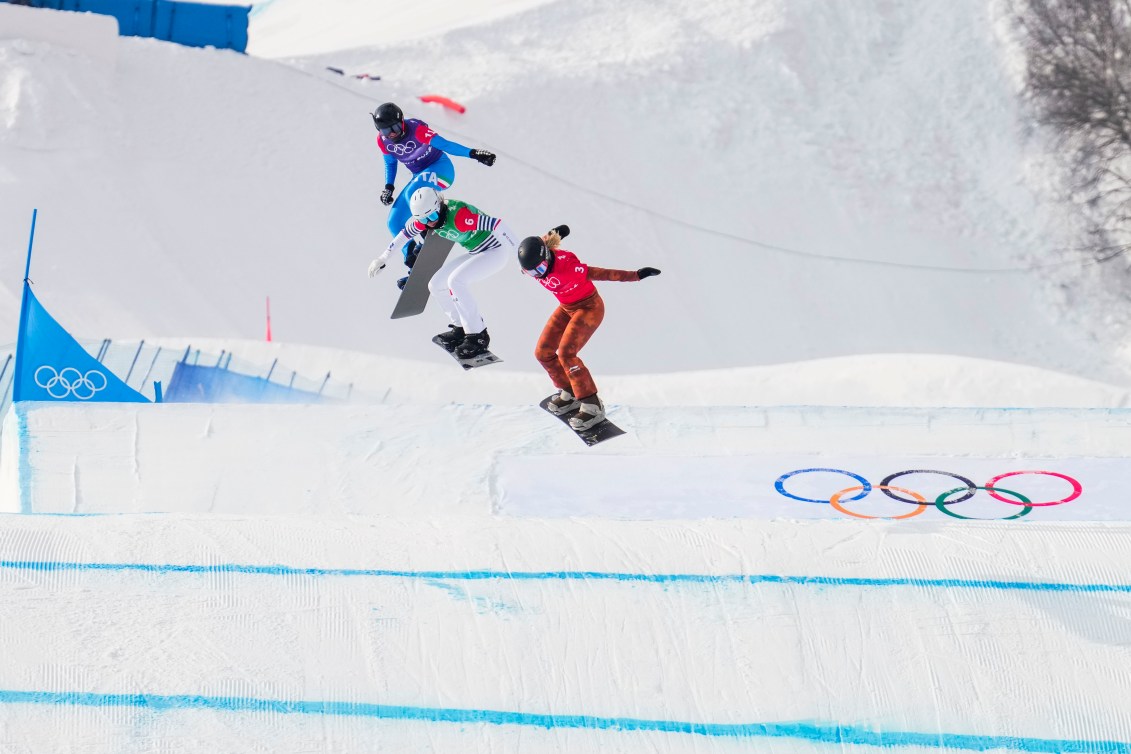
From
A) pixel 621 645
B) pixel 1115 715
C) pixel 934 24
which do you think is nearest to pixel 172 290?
pixel 621 645

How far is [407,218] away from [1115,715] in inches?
206

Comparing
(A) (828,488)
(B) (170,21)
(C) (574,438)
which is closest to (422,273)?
(C) (574,438)

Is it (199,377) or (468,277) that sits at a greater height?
(468,277)

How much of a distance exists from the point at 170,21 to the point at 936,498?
1573 cm

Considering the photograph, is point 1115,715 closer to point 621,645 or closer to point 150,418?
point 621,645

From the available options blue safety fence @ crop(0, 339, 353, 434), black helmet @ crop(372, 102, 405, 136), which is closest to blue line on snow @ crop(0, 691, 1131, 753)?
black helmet @ crop(372, 102, 405, 136)

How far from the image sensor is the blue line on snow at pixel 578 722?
5.89m

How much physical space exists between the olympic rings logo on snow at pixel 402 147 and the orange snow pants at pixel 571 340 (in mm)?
1432

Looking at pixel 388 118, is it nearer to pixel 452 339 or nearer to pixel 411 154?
pixel 411 154

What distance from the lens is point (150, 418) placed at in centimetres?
1052

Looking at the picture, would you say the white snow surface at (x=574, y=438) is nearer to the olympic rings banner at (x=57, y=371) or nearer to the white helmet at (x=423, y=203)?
the olympic rings banner at (x=57, y=371)

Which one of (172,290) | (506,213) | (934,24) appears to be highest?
(934,24)

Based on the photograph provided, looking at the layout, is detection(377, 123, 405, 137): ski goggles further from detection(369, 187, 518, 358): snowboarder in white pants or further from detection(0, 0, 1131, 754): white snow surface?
detection(0, 0, 1131, 754): white snow surface

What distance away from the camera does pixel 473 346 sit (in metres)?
8.94
